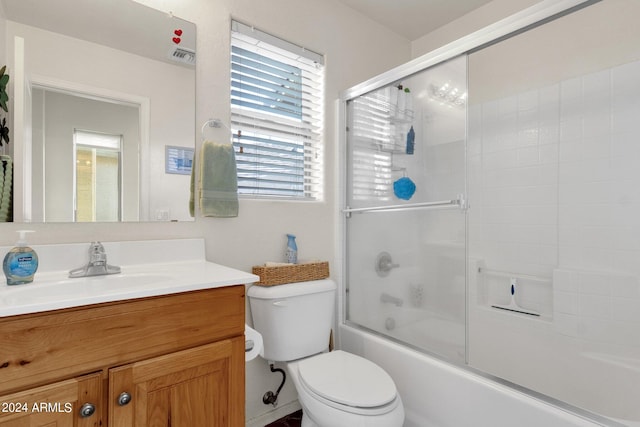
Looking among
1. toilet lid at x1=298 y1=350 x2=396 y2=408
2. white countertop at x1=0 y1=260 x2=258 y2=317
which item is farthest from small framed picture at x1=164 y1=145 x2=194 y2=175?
toilet lid at x1=298 y1=350 x2=396 y2=408

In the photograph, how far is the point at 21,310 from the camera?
77 centimetres

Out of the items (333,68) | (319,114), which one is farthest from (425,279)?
(333,68)

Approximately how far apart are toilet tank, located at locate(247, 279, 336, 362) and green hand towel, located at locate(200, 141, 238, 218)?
0.43 metres

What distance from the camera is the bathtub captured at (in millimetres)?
1195

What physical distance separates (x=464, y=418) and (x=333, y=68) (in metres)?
2.02

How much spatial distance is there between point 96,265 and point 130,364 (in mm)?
504

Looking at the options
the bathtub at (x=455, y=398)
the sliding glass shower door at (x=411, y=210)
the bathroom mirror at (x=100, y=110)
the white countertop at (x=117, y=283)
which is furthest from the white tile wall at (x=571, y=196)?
the bathroom mirror at (x=100, y=110)

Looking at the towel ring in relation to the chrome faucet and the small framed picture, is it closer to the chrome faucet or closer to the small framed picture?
the small framed picture

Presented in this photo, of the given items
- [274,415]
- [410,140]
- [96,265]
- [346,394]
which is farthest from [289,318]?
[410,140]

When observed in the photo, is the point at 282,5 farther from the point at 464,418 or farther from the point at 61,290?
the point at 464,418

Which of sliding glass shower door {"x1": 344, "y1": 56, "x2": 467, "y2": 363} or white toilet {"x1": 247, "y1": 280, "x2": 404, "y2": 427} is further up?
sliding glass shower door {"x1": 344, "y1": 56, "x2": 467, "y2": 363}

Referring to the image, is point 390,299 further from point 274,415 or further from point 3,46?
point 3,46

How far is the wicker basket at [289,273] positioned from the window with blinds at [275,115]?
43 centimetres

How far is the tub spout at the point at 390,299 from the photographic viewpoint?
1923 mm
